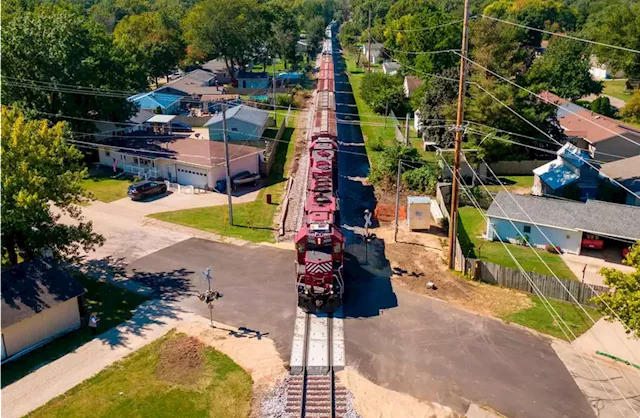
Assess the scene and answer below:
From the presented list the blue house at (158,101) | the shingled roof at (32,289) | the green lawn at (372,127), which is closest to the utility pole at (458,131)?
the shingled roof at (32,289)

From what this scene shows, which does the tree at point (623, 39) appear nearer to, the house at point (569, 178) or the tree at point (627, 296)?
the house at point (569, 178)

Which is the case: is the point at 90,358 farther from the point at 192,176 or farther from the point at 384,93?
the point at 384,93

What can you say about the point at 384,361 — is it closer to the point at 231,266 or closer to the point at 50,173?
the point at 231,266

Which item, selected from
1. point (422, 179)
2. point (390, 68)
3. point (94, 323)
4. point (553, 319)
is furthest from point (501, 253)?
point (390, 68)

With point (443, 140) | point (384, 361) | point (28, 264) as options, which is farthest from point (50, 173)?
point (443, 140)

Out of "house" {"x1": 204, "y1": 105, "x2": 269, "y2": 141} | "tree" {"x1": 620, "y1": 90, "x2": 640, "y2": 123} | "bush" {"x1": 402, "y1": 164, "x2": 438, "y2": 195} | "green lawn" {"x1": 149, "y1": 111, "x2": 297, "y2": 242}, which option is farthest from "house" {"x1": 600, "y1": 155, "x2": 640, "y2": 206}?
"house" {"x1": 204, "y1": 105, "x2": 269, "y2": 141}

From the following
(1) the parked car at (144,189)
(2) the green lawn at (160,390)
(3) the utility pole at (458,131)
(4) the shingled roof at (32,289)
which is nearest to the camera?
(2) the green lawn at (160,390)

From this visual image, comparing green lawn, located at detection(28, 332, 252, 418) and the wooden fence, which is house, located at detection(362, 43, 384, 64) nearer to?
the wooden fence
